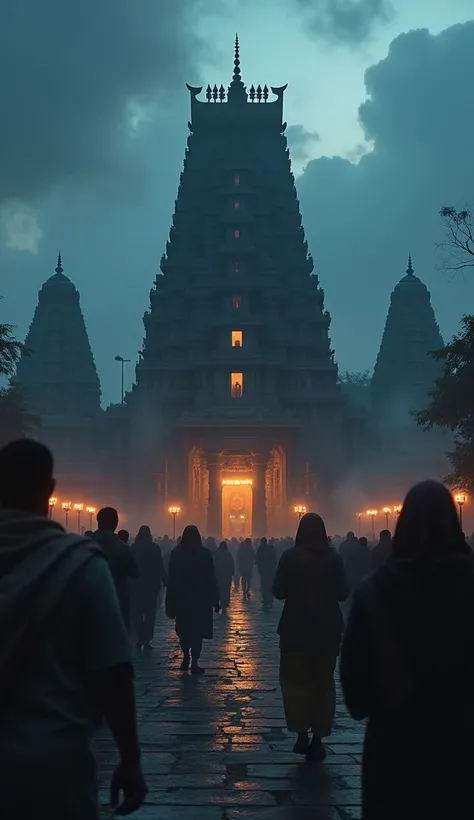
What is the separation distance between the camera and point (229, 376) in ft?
192

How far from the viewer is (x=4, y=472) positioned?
3654 millimetres

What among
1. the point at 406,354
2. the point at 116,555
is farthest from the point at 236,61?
the point at 116,555

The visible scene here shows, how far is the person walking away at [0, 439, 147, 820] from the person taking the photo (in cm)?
318

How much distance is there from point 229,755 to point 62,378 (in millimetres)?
62154

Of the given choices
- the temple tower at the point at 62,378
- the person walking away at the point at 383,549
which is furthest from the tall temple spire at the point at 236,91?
the person walking away at the point at 383,549

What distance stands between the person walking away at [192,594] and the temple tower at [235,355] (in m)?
42.1

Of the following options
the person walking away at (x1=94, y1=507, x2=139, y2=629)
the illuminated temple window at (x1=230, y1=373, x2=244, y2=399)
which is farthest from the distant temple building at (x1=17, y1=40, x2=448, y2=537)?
the person walking away at (x1=94, y1=507, x2=139, y2=629)

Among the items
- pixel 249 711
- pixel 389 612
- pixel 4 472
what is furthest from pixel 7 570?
pixel 249 711

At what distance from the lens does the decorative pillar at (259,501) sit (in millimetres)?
57688

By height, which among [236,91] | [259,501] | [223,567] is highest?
[236,91]

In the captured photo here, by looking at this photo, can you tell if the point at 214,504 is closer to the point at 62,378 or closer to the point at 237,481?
the point at 237,481

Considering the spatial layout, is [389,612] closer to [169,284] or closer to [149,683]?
[149,683]

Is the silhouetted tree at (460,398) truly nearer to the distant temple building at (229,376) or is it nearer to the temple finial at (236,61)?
the distant temple building at (229,376)

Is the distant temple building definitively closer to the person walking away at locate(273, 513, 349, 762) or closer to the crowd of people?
the person walking away at locate(273, 513, 349, 762)
